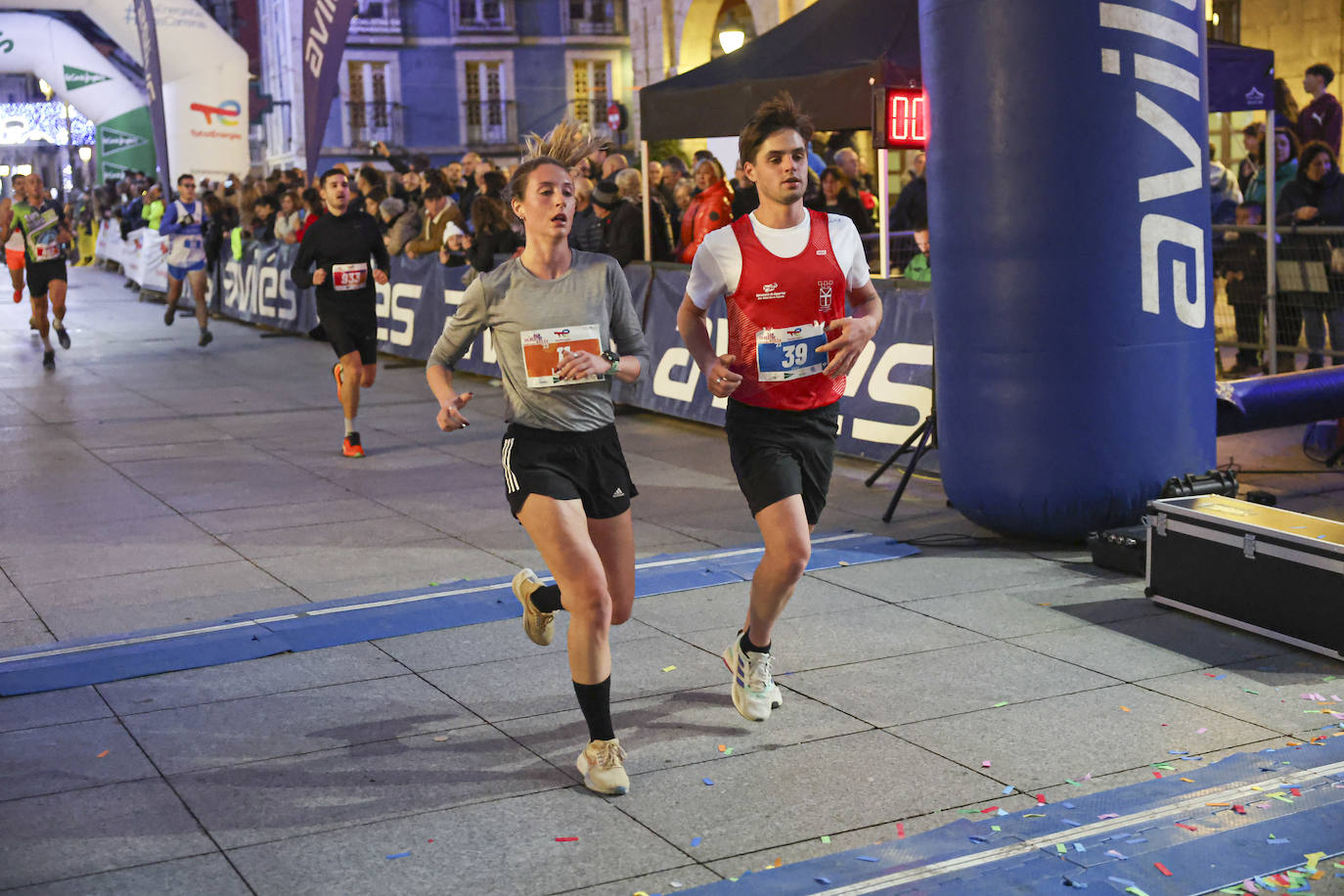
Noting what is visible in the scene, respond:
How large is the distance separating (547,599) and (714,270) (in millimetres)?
1298

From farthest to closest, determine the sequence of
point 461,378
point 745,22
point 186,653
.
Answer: point 745,22 → point 461,378 → point 186,653

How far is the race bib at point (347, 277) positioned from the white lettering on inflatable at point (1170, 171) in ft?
20.0

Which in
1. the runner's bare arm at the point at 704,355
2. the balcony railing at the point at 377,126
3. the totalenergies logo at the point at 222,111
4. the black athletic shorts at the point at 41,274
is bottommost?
the runner's bare arm at the point at 704,355

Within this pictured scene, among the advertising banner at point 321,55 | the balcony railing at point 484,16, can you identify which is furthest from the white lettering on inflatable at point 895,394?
the balcony railing at point 484,16

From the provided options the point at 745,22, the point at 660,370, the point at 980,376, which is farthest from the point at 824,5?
the point at 745,22

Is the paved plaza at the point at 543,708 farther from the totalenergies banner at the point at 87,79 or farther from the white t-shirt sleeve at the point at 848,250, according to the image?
the totalenergies banner at the point at 87,79

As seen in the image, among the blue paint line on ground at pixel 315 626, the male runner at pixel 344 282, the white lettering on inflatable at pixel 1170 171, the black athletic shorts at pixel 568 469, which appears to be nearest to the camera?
the black athletic shorts at pixel 568 469

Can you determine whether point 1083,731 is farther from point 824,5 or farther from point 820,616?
point 824,5

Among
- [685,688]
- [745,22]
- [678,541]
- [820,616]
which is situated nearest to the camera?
[685,688]

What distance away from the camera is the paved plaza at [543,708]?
4223 millimetres

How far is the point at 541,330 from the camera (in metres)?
4.79

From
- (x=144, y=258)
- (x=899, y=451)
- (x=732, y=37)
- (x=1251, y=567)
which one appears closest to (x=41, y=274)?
(x=732, y=37)

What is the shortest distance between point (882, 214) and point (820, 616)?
452 centimetres

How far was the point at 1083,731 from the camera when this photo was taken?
500cm
